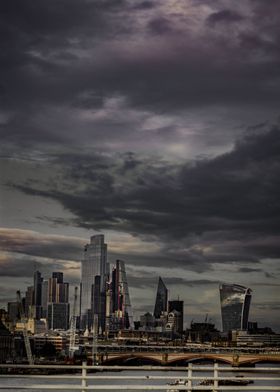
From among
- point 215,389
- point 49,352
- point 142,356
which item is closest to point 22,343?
point 49,352

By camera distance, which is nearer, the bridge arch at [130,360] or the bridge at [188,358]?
the bridge at [188,358]

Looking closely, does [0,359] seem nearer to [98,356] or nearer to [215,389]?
[98,356]

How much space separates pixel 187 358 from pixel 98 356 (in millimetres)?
26869

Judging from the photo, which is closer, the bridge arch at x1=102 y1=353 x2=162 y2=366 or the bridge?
the bridge

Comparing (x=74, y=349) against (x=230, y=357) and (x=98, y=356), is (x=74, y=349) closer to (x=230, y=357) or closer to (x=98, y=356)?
(x=98, y=356)

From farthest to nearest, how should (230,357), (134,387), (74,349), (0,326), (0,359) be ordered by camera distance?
(74,349)
(0,326)
(0,359)
(230,357)
(134,387)

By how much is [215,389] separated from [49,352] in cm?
16033

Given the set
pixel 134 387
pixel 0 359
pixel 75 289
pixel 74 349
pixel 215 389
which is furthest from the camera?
pixel 75 289

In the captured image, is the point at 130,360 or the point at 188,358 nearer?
the point at 188,358

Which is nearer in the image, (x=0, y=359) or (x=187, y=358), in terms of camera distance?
(x=187, y=358)

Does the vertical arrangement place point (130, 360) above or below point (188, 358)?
below

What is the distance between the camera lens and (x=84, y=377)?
11.6 meters

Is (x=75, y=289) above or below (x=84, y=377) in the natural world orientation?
above

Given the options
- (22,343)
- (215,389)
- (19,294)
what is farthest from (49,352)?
(215,389)
